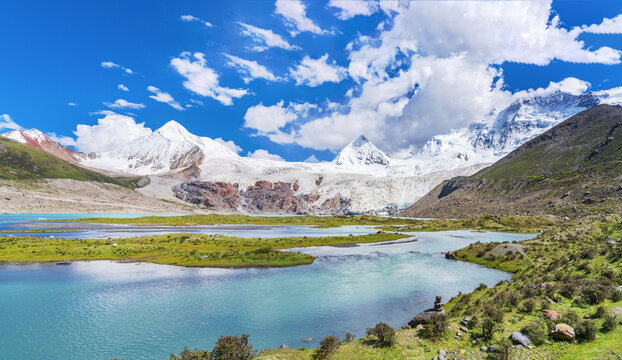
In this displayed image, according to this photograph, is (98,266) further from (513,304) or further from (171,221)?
(171,221)

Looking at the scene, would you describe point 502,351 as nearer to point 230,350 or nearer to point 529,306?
point 529,306

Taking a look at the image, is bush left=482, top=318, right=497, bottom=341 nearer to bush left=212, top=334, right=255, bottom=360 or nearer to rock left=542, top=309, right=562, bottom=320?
rock left=542, top=309, right=562, bottom=320

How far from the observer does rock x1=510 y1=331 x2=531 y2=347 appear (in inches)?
654

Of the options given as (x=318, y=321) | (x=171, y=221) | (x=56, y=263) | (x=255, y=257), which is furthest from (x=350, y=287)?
(x=171, y=221)

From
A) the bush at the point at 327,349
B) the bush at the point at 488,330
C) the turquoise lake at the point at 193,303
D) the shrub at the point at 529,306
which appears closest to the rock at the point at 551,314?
the shrub at the point at 529,306

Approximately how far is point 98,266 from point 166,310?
3068 centimetres

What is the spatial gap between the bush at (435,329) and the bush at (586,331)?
6.75 metres

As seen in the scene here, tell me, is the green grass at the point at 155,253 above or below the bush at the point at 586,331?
below

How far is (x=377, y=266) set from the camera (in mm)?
52906

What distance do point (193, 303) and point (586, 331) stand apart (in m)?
31.4

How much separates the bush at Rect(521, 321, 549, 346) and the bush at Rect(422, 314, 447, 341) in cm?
438

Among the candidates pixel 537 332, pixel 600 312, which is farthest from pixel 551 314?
pixel 537 332

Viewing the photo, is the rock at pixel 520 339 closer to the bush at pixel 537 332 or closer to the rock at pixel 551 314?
the bush at pixel 537 332

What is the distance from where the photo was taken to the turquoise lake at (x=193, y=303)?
23.1 meters
